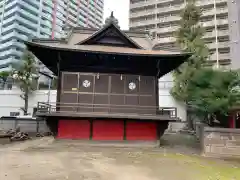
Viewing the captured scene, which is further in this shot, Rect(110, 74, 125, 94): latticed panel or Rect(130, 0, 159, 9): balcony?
Rect(130, 0, 159, 9): balcony

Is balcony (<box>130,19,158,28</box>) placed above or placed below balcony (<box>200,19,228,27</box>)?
above

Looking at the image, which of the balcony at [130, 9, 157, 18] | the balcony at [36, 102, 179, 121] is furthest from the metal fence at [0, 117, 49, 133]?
the balcony at [130, 9, 157, 18]

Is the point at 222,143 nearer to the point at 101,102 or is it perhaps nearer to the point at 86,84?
the point at 101,102

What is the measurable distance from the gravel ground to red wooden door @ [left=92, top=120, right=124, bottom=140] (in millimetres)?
2239

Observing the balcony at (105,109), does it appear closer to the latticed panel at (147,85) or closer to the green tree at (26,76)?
the latticed panel at (147,85)

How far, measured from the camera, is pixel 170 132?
82.2 feet

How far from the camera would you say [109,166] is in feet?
30.3

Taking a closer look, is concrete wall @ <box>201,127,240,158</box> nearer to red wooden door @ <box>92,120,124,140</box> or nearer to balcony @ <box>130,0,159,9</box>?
red wooden door @ <box>92,120,124,140</box>

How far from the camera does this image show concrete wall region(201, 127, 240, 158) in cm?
1194

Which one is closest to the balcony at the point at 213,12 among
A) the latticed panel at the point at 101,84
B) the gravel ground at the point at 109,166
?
the latticed panel at the point at 101,84

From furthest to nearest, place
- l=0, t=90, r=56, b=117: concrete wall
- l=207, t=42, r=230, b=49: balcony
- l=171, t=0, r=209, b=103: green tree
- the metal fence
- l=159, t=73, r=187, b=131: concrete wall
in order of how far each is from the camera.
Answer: l=207, t=42, r=230, b=49: balcony < l=0, t=90, r=56, b=117: concrete wall < l=159, t=73, r=187, b=131: concrete wall < the metal fence < l=171, t=0, r=209, b=103: green tree

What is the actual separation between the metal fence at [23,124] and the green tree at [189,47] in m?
15.2

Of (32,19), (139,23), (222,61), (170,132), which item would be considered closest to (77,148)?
(170,132)

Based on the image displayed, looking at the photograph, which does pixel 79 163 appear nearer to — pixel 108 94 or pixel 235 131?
pixel 108 94
